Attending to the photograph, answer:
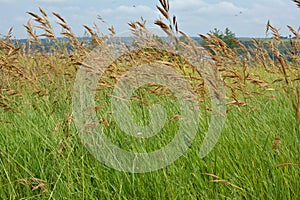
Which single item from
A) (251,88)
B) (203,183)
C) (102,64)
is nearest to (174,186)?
(203,183)

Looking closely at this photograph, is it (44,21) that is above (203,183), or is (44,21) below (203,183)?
above

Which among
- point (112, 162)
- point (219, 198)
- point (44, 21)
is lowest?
point (219, 198)

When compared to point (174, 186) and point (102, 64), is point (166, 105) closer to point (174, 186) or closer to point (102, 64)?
point (102, 64)

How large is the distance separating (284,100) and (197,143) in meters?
1.19

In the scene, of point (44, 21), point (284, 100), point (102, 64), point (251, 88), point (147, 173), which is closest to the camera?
point (147, 173)

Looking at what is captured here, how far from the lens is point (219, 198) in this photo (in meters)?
1.51

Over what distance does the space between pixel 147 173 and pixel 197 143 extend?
393 millimetres

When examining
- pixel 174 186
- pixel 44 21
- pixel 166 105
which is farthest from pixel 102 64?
pixel 174 186

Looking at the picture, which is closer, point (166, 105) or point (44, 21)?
point (44, 21)

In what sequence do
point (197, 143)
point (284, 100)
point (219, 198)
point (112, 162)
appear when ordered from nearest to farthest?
point (219, 198)
point (112, 162)
point (197, 143)
point (284, 100)

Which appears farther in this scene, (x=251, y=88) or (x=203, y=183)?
(x=251, y=88)

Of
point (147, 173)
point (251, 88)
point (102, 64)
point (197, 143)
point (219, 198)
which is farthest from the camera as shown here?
point (251, 88)

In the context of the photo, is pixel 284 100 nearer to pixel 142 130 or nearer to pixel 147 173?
pixel 142 130

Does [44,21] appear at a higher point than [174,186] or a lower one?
higher
